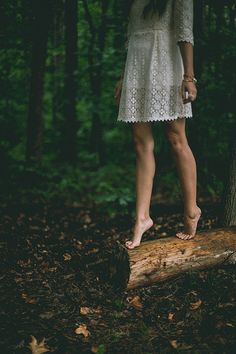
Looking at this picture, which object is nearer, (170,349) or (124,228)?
(170,349)

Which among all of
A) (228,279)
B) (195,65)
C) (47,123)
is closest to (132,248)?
(228,279)

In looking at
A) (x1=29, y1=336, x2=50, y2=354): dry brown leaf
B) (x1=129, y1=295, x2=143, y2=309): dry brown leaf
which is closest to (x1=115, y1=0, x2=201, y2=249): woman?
(x1=129, y1=295, x2=143, y2=309): dry brown leaf

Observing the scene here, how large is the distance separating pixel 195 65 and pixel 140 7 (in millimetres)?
2045

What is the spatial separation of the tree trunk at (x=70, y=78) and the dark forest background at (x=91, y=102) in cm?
2

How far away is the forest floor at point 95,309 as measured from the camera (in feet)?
9.14

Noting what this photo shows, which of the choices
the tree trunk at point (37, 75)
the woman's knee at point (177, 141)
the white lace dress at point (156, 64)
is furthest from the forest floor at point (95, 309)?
the tree trunk at point (37, 75)

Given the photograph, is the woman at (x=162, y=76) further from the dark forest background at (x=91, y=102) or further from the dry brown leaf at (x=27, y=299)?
the dry brown leaf at (x=27, y=299)

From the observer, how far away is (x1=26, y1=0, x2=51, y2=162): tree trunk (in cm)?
635

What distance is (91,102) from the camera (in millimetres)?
9031

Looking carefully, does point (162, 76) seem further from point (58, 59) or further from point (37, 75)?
point (58, 59)

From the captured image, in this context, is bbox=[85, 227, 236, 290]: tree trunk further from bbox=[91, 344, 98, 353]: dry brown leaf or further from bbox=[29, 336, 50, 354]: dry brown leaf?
bbox=[29, 336, 50, 354]: dry brown leaf

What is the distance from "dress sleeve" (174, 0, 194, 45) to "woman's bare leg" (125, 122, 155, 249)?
0.76 metres

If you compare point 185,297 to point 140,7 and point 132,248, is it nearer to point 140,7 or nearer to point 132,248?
point 132,248

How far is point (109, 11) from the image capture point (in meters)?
8.27
